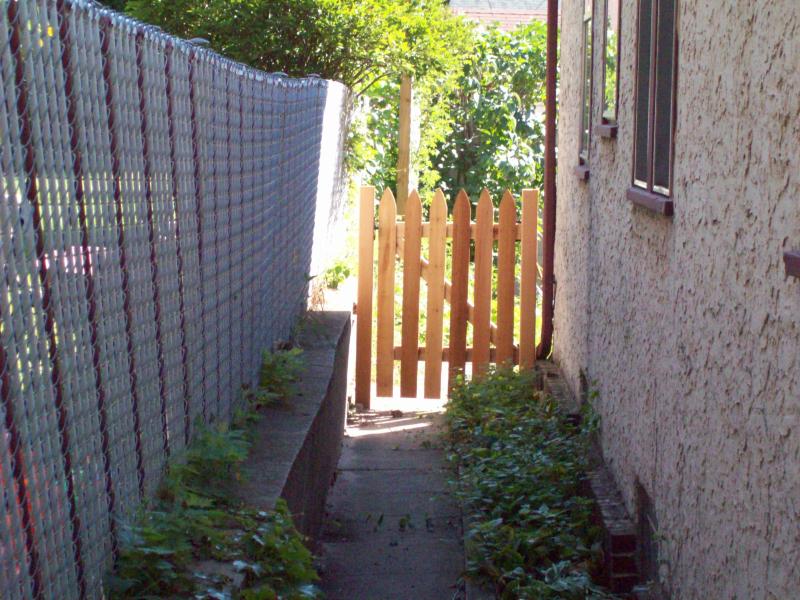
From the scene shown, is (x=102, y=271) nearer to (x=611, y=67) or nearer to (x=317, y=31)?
(x=611, y=67)

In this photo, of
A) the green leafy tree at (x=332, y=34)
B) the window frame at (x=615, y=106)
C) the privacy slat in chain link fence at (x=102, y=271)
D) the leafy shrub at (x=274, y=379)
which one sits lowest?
the leafy shrub at (x=274, y=379)

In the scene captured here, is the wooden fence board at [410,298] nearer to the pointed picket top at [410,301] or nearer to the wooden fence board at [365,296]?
the pointed picket top at [410,301]

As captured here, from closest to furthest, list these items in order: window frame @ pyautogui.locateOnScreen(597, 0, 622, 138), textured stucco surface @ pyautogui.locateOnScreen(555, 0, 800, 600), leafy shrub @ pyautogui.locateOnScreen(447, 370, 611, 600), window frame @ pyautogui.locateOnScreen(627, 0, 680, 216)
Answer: textured stucco surface @ pyautogui.locateOnScreen(555, 0, 800, 600)
window frame @ pyautogui.locateOnScreen(627, 0, 680, 216)
leafy shrub @ pyautogui.locateOnScreen(447, 370, 611, 600)
window frame @ pyautogui.locateOnScreen(597, 0, 622, 138)

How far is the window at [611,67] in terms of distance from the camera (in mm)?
5480

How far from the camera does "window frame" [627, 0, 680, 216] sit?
3.92 m

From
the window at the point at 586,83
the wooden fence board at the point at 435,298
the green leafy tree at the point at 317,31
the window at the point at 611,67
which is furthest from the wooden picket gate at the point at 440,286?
the window at the point at 611,67

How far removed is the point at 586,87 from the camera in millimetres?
7250

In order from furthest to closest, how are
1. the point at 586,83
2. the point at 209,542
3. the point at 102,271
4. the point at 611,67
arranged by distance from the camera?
the point at 586,83, the point at 611,67, the point at 209,542, the point at 102,271

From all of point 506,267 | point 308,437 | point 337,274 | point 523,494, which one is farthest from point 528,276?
point 308,437

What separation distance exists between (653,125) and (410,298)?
4.71 m

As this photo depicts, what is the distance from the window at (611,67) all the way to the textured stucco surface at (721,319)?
0.32m

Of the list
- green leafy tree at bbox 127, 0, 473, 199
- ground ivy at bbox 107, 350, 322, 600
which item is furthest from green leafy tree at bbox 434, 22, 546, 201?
ground ivy at bbox 107, 350, 322, 600

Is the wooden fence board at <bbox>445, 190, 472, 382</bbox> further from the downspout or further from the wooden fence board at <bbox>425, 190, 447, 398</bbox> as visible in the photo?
the downspout

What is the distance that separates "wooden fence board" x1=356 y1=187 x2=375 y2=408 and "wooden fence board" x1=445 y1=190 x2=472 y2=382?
0.65m
